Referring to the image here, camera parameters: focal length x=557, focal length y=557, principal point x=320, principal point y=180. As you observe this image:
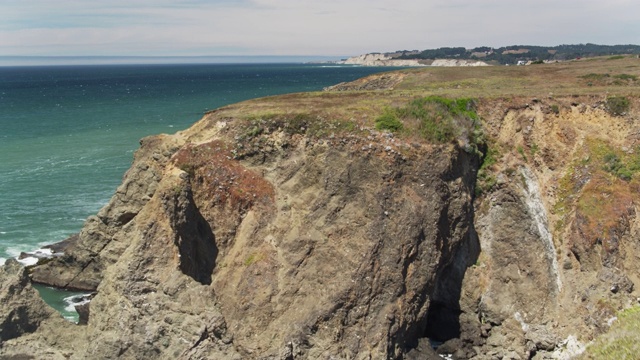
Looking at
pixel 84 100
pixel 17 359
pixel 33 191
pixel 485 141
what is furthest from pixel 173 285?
pixel 84 100

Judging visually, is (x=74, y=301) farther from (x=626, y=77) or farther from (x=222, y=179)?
(x=626, y=77)

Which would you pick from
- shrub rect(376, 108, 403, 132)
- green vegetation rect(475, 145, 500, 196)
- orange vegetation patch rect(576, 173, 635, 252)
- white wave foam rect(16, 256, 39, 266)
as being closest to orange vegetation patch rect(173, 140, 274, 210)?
shrub rect(376, 108, 403, 132)

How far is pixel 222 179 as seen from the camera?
97.9 ft

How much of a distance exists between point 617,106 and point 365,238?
19938mm

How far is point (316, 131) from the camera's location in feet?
100

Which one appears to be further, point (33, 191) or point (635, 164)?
point (33, 191)

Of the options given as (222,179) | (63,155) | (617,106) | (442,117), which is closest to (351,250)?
(222,179)

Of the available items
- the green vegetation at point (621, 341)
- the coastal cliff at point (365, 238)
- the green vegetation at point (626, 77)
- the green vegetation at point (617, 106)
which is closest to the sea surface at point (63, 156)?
the coastal cliff at point (365, 238)

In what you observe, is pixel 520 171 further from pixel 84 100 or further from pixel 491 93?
pixel 84 100

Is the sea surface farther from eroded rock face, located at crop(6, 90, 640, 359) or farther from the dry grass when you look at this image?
the dry grass

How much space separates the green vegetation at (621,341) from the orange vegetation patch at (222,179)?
17.4 meters

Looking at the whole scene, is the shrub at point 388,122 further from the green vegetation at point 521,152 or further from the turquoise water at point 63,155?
the turquoise water at point 63,155

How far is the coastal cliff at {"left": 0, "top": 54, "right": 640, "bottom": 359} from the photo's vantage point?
1022 inches

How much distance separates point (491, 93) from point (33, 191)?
45027 millimetres
